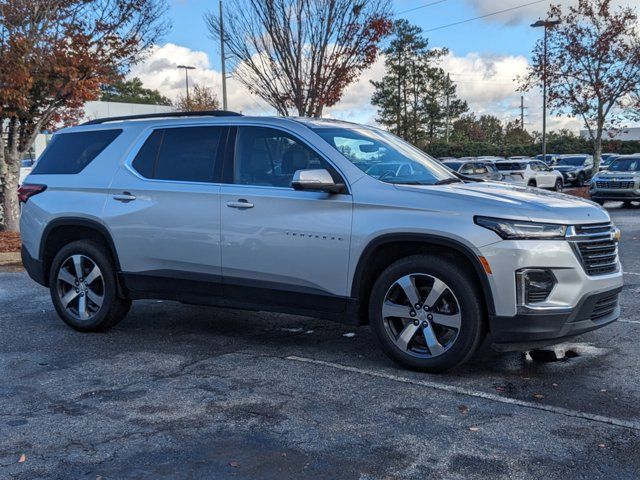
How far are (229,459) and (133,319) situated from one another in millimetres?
3750

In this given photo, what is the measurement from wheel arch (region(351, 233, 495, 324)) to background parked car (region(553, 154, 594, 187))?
1244 inches

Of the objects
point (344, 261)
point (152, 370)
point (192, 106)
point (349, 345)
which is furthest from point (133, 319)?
point (192, 106)

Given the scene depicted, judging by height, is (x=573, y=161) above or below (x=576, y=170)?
above

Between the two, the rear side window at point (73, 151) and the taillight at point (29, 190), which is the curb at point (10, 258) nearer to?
the taillight at point (29, 190)

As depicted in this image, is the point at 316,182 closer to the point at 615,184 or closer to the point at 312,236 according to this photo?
the point at 312,236

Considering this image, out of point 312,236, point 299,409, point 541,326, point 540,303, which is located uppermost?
point 312,236

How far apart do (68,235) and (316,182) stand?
9.47 feet

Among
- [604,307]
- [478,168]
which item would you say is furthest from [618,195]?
[604,307]

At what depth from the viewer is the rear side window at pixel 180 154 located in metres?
5.85

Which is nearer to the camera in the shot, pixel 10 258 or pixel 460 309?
pixel 460 309

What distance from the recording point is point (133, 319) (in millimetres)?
7094

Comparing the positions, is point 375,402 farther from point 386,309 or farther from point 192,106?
point 192,106

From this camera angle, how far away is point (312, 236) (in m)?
5.20

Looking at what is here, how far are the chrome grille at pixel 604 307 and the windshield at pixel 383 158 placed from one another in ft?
4.78
